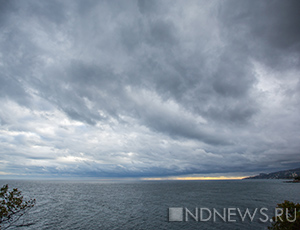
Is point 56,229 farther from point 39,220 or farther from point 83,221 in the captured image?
point 39,220

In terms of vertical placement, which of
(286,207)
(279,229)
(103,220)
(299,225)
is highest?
(286,207)

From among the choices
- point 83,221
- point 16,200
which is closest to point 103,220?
point 83,221

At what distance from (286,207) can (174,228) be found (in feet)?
107

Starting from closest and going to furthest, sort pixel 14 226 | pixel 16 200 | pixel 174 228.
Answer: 1. pixel 16 200
2. pixel 174 228
3. pixel 14 226

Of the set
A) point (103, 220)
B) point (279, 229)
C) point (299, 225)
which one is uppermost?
point (299, 225)

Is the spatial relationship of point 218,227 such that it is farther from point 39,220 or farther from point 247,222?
point 39,220

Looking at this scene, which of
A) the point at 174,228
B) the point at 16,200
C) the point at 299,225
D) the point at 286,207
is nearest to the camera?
the point at 299,225

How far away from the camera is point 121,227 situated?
149 feet

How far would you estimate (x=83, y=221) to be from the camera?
51594 mm

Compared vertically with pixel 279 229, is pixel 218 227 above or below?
below

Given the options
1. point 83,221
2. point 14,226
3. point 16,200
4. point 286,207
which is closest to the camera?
point 286,207

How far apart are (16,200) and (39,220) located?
138ft

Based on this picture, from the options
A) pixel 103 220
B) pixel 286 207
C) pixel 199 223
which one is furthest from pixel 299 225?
pixel 103 220

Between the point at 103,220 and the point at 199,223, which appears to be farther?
the point at 103,220
